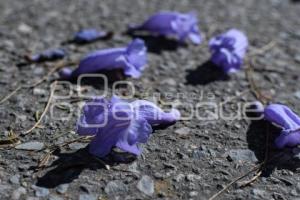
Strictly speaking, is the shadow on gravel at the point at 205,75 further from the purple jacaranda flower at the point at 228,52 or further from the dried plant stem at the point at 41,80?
Result: the dried plant stem at the point at 41,80

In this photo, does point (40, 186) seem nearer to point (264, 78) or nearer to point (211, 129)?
point (211, 129)

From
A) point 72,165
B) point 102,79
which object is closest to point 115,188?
point 72,165

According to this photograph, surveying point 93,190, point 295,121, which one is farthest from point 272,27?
point 93,190

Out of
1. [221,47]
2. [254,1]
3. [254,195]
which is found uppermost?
[254,1]

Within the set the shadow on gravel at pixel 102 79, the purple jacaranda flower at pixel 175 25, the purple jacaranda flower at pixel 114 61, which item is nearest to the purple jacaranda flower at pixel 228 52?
the purple jacaranda flower at pixel 175 25

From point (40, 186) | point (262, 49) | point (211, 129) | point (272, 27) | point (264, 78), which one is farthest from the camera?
point (272, 27)

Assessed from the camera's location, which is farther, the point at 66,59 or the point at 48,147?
the point at 66,59
